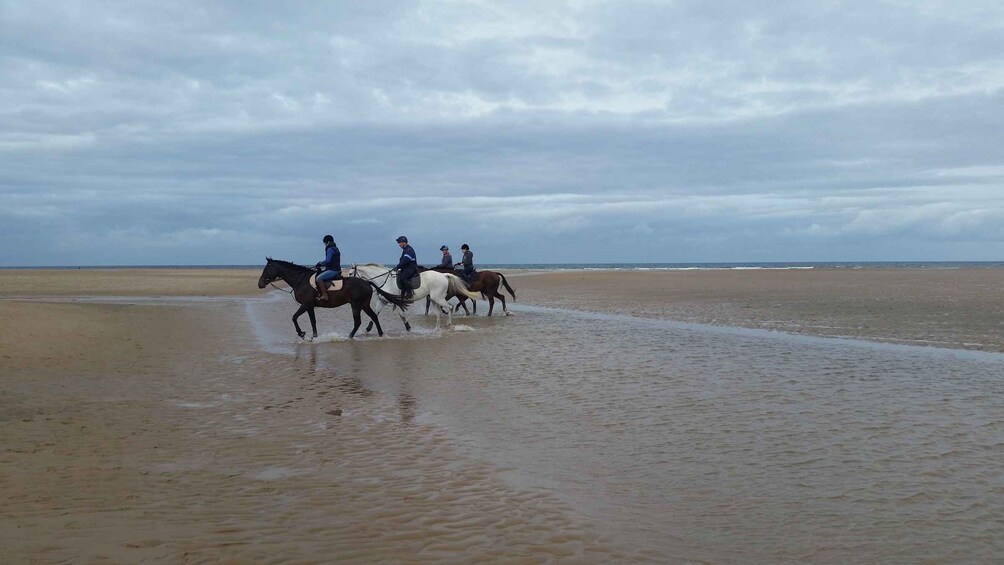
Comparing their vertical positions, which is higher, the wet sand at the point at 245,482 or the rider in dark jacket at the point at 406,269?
the rider in dark jacket at the point at 406,269

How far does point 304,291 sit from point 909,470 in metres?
13.8

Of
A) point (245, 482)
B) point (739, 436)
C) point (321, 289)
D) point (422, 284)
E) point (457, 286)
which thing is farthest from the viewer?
point (457, 286)

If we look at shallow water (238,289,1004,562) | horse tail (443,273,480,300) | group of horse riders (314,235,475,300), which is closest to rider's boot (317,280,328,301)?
group of horse riders (314,235,475,300)

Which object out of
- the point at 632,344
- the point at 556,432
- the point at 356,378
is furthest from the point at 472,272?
the point at 556,432

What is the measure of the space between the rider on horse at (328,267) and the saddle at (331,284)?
2.9 inches

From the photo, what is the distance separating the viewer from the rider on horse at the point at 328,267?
17109mm

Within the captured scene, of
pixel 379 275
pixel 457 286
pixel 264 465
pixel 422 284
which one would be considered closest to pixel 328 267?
pixel 379 275

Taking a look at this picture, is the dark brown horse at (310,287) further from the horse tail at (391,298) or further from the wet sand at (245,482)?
the wet sand at (245,482)

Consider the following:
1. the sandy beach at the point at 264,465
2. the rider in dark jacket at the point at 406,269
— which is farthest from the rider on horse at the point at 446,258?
the sandy beach at the point at 264,465

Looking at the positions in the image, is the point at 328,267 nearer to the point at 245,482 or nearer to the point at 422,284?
the point at 422,284

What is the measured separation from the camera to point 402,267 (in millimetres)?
18875

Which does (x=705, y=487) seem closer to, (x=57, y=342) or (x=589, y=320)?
(x=57, y=342)

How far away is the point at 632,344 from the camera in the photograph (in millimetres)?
15359

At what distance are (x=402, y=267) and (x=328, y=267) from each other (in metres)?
2.30
